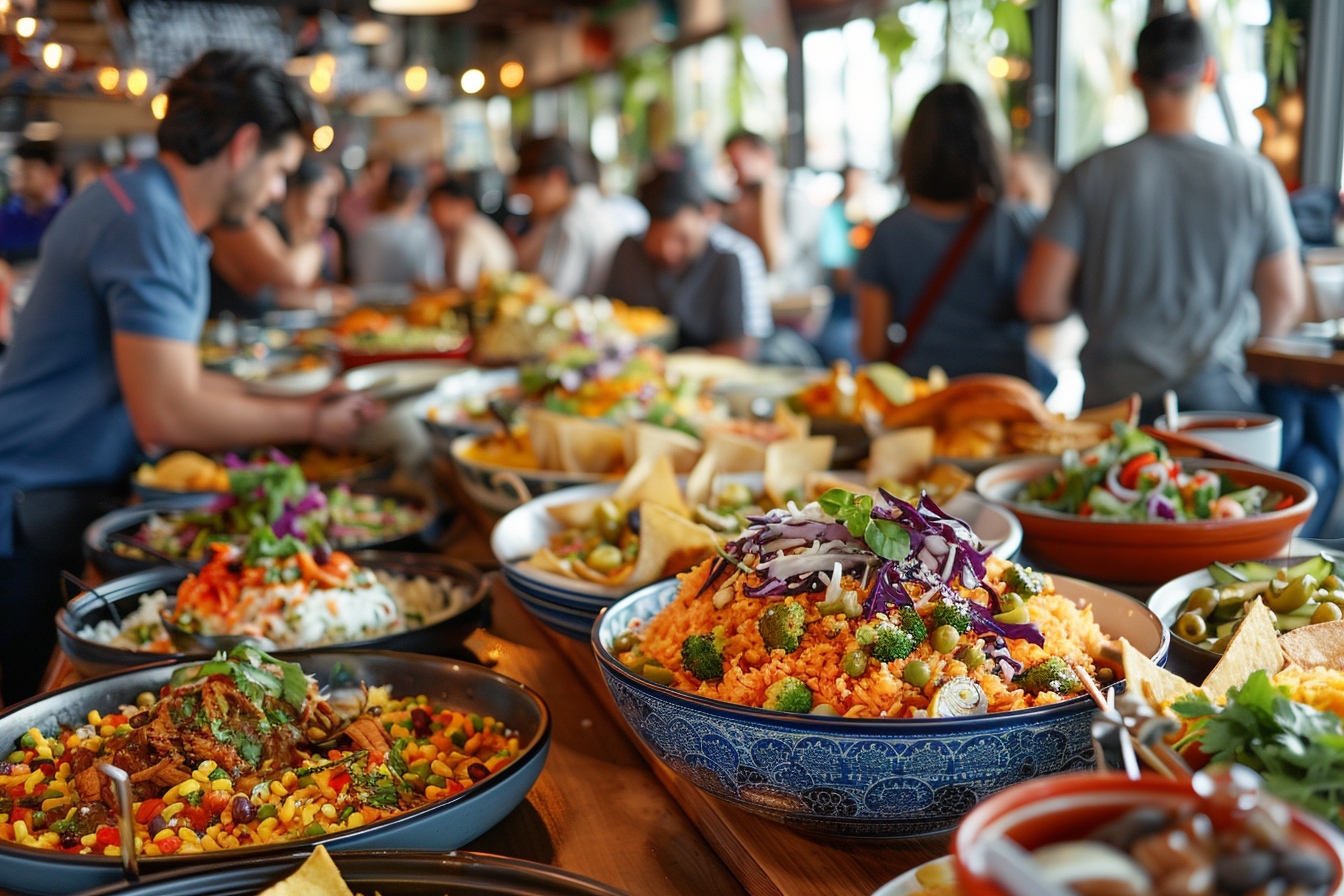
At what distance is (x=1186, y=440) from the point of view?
73.4 inches

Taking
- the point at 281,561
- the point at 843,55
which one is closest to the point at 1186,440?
the point at 281,561

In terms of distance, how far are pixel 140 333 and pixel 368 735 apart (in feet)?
5.66

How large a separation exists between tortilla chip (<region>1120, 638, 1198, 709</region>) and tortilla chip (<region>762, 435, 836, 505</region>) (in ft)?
3.06

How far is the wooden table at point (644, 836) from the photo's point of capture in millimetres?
1033

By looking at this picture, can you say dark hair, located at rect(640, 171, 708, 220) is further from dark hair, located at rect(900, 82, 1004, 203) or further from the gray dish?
the gray dish

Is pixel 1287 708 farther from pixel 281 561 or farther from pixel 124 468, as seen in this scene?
pixel 124 468

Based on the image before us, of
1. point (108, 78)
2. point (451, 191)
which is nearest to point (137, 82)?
point (108, 78)

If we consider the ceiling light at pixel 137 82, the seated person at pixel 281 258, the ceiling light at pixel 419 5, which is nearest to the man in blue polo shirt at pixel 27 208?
the ceiling light at pixel 137 82

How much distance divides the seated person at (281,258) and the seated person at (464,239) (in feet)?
2.72

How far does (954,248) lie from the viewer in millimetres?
3682

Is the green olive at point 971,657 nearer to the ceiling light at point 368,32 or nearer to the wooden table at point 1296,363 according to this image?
the wooden table at point 1296,363

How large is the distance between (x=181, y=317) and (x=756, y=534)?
6.50 ft

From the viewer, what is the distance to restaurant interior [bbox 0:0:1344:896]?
3.05 feet

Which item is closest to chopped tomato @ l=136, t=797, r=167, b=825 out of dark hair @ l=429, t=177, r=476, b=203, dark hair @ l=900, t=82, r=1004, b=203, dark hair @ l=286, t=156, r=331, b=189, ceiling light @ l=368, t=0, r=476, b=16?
dark hair @ l=900, t=82, r=1004, b=203
